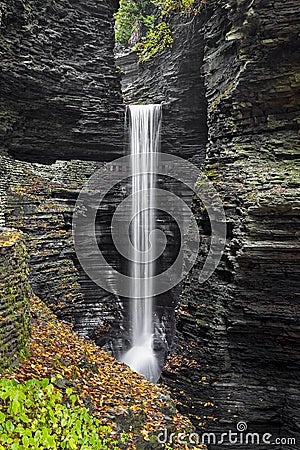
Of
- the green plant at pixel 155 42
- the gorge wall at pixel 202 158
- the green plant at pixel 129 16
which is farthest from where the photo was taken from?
the green plant at pixel 129 16

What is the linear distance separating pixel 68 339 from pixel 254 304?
4.77 metres

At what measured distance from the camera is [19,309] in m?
6.27

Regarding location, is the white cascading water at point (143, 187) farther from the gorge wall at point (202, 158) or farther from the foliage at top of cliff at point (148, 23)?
the foliage at top of cliff at point (148, 23)

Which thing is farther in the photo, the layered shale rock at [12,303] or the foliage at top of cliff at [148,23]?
the foliage at top of cliff at [148,23]

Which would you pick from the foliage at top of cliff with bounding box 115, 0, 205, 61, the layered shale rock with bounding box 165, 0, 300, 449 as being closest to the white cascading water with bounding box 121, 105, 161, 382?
the foliage at top of cliff with bounding box 115, 0, 205, 61

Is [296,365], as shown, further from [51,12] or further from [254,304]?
[51,12]

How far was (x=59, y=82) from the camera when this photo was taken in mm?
14555

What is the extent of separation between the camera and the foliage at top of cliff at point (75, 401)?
397cm

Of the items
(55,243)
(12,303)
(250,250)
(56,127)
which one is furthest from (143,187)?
(12,303)

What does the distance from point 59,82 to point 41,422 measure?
1359 centimetres

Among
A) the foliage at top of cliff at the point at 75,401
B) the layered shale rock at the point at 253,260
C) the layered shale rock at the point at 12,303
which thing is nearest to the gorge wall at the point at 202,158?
the layered shale rock at the point at 253,260

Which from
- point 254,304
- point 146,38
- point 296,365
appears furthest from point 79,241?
point 146,38

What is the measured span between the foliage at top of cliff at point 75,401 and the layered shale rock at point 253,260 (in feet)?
6.35

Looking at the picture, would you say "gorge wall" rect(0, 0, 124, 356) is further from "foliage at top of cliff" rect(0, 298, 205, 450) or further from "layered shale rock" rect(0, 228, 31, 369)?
"layered shale rock" rect(0, 228, 31, 369)
